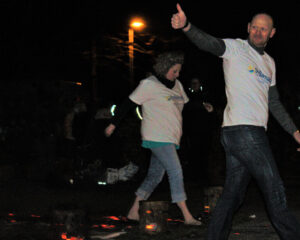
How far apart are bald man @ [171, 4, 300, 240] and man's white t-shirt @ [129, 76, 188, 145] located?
1.85m

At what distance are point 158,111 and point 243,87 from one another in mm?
2063

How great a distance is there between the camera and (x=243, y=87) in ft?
14.5

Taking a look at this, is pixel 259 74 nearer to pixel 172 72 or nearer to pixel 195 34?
pixel 195 34

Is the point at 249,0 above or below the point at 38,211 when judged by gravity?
above

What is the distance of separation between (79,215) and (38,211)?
2498 mm

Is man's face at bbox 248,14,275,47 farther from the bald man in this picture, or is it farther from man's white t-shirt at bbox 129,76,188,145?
man's white t-shirt at bbox 129,76,188,145

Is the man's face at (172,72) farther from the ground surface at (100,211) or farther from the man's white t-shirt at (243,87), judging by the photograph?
the man's white t-shirt at (243,87)

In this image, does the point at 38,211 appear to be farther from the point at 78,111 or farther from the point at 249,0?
the point at 249,0

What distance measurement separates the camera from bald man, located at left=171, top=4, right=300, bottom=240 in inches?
172

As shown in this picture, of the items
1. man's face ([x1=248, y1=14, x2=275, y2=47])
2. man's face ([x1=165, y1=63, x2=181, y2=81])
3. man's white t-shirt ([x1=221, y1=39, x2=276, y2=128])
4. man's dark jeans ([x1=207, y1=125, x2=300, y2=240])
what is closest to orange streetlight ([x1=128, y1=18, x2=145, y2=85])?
man's face ([x1=165, y1=63, x2=181, y2=81])

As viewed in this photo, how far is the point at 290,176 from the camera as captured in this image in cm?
1279

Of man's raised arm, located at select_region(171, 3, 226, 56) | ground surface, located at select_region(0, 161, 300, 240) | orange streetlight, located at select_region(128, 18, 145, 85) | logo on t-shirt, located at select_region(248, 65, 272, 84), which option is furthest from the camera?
orange streetlight, located at select_region(128, 18, 145, 85)

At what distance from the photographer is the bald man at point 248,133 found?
4.36 metres

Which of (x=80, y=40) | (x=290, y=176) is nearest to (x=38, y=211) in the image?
(x=290, y=176)
